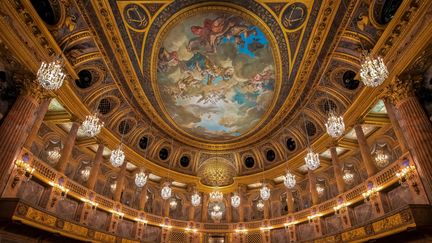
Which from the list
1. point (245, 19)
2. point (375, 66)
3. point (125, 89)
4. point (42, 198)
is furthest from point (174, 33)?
point (42, 198)

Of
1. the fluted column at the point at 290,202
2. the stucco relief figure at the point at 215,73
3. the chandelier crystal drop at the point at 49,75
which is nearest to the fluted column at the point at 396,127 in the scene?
the stucco relief figure at the point at 215,73

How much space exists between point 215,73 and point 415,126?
10624 millimetres

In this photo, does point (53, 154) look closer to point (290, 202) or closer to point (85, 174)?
point (85, 174)

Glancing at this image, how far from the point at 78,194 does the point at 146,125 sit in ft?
22.6

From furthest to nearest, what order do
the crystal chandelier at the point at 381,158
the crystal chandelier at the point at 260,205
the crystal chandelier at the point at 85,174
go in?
the crystal chandelier at the point at 260,205
the crystal chandelier at the point at 85,174
the crystal chandelier at the point at 381,158

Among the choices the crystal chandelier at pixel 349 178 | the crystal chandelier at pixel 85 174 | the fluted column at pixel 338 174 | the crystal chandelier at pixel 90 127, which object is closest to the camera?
the crystal chandelier at pixel 90 127

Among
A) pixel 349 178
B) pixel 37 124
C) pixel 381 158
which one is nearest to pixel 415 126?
pixel 381 158

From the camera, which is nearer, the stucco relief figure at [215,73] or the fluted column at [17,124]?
the fluted column at [17,124]

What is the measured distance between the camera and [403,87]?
389 inches

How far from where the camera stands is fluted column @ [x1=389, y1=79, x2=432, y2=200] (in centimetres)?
841

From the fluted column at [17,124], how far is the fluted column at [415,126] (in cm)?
1470

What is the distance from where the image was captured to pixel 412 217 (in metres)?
8.42

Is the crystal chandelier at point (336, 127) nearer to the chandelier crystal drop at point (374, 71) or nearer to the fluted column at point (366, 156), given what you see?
the chandelier crystal drop at point (374, 71)

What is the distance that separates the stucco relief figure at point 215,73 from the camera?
1360 cm
